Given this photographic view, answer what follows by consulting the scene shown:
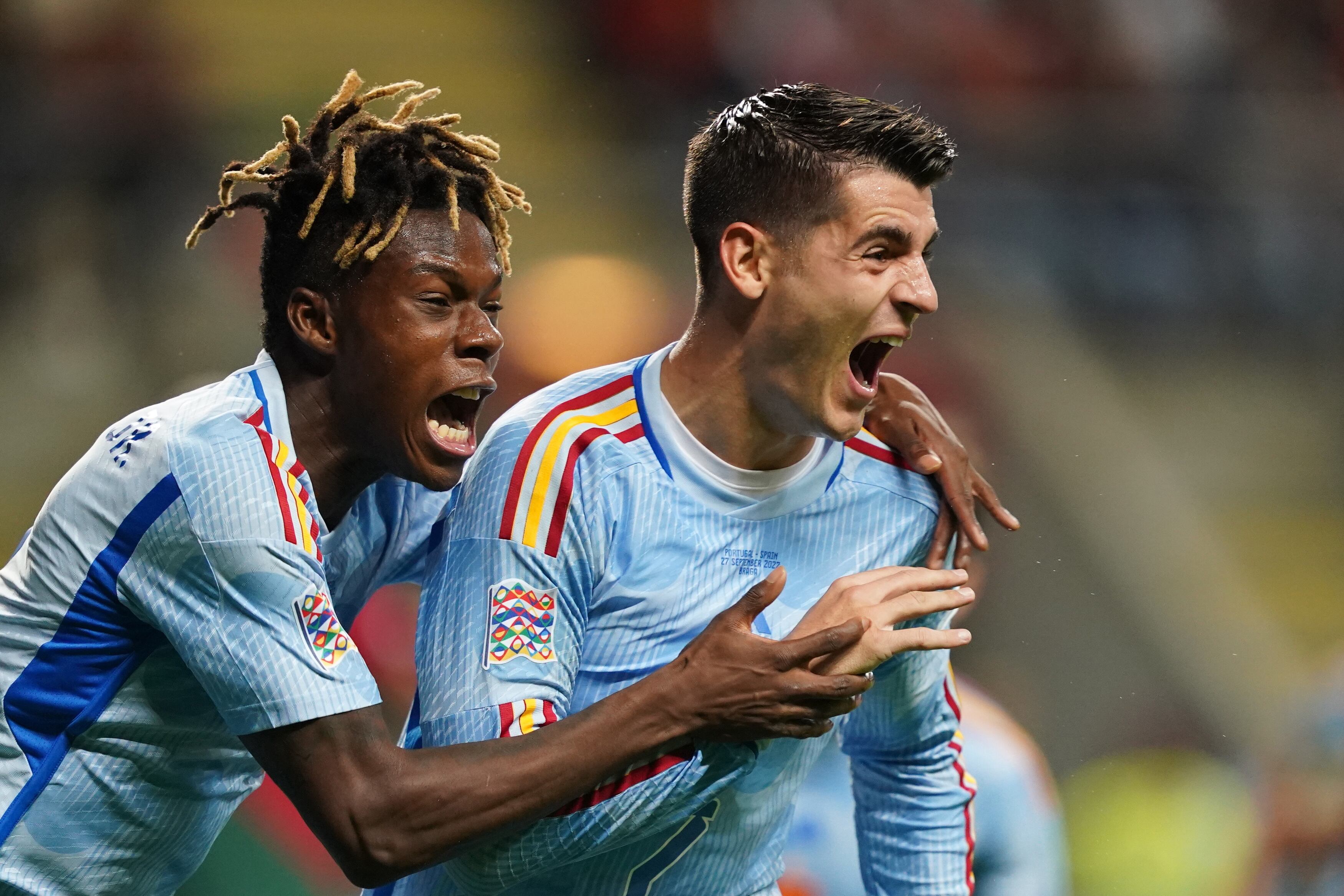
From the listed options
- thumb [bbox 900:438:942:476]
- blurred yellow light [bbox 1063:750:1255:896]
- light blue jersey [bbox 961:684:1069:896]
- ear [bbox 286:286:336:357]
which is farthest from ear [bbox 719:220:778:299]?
blurred yellow light [bbox 1063:750:1255:896]

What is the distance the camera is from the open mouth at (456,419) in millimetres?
1883

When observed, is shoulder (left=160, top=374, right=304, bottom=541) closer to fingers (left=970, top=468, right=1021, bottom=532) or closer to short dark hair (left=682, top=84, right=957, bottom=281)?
short dark hair (left=682, top=84, right=957, bottom=281)

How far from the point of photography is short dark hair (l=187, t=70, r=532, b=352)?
185 centimetres

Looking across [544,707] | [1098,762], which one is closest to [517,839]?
[544,707]

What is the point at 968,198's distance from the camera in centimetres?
480

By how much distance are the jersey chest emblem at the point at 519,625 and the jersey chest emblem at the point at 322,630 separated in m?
0.17

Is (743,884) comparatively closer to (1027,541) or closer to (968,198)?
(1027,541)

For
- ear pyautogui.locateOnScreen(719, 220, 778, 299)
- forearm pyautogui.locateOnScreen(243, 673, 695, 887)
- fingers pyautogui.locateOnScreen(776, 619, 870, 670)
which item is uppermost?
ear pyautogui.locateOnScreen(719, 220, 778, 299)

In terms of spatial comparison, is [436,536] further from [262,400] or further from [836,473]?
[836,473]

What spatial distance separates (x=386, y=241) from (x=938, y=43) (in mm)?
3470

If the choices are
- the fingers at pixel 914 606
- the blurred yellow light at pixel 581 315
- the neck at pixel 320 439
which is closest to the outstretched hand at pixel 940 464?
the fingers at pixel 914 606

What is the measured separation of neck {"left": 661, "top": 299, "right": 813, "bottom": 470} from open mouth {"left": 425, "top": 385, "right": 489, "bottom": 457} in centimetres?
28

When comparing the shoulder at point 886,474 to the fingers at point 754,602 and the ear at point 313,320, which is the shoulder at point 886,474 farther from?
the ear at point 313,320

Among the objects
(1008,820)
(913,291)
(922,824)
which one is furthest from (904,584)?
(1008,820)
